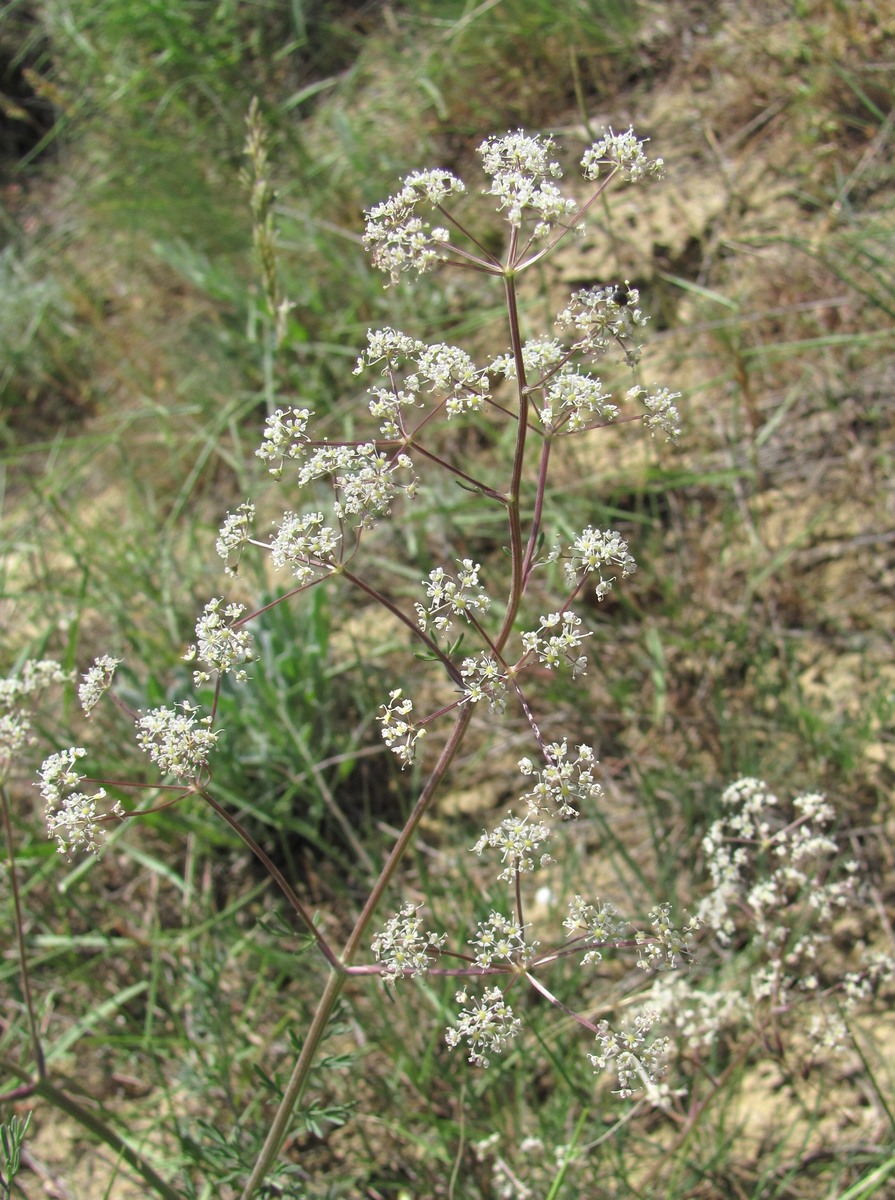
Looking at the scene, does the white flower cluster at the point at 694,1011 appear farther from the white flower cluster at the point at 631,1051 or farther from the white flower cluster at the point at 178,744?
the white flower cluster at the point at 178,744

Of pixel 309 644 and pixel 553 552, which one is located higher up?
pixel 309 644

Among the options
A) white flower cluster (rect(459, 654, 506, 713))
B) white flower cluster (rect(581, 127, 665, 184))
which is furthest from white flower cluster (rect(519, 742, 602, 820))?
white flower cluster (rect(581, 127, 665, 184))

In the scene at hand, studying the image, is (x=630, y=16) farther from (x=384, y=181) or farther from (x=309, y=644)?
(x=309, y=644)

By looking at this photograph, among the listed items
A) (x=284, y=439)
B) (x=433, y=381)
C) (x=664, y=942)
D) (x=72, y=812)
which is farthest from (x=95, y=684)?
(x=664, y=942)

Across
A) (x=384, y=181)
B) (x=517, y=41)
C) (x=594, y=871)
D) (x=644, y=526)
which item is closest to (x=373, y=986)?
(x=594, y=871)

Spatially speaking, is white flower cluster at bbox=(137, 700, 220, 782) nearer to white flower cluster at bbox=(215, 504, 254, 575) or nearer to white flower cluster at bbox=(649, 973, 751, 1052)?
white flower cluster at bbox=(215, 504, 254, 575)

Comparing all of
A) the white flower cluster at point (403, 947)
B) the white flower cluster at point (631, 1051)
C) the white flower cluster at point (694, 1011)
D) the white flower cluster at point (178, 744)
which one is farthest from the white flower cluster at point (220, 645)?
the white flower cluster at point (694, 1011)
